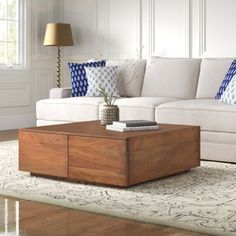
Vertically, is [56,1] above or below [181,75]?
above

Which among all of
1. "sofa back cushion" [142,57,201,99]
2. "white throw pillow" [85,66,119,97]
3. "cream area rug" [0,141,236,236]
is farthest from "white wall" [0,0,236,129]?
"cream area rug" [0,141,236,236]

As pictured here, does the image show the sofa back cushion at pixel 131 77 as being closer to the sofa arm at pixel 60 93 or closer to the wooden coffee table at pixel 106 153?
the sofa arm at pixel 60 93

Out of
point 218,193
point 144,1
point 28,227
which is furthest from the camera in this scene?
point 144,1

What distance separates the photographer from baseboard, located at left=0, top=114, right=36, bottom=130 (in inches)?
280

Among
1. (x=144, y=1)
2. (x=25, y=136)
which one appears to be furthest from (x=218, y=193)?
(x=144, y=1)

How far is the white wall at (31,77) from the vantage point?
7129mm

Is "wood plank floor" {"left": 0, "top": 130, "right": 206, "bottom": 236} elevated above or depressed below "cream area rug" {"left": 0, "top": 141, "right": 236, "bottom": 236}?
below

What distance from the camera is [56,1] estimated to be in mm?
7805

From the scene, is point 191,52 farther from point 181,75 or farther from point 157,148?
point 157,148

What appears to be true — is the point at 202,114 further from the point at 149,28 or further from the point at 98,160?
the point at 149,28

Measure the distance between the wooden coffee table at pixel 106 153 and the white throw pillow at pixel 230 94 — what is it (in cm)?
81

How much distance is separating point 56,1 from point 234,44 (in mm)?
2646

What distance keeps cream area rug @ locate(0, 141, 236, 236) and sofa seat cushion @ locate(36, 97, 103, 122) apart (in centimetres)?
129

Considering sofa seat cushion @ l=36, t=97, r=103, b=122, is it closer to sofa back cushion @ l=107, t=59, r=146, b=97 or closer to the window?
sofa back cushion @ l=107, t=59, r=146, b=97
